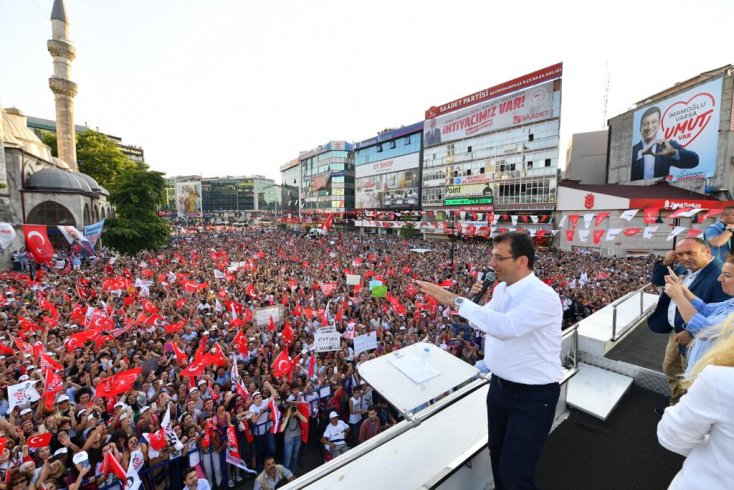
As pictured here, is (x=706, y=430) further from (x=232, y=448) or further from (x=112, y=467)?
(x=112, y=467)

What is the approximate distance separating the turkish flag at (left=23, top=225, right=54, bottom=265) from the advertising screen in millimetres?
40831

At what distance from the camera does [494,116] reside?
4116cm

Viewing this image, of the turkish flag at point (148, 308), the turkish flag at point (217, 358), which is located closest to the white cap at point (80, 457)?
the turkish flag at point (217, 358)

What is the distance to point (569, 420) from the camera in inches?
142

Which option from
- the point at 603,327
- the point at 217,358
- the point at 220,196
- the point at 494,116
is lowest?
the point at 217,358

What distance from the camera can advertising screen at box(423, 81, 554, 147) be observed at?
36.8m

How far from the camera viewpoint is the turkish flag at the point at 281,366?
7020mm

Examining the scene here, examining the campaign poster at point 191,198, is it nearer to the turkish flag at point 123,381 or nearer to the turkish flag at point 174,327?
the turkish flag at point 174,327

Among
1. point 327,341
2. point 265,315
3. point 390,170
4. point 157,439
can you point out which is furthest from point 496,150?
point 157,439

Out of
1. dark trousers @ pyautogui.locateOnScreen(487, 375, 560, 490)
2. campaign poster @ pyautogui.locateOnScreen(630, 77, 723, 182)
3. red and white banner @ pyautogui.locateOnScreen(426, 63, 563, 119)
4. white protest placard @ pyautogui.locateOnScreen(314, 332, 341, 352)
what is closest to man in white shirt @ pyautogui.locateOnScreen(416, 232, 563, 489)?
dark trousers @ pyautogui.locateOnScreen(487, 375, 560, 490)

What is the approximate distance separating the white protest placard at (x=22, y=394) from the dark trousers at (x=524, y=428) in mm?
7249

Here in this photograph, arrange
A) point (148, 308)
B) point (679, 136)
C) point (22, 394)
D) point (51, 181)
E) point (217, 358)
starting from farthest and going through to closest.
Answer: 1. point (679, 136)
2. point (51, 181)
3. point (148, 308)
4. point (217, 358)
5. point (22, 394)

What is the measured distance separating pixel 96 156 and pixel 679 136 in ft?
208

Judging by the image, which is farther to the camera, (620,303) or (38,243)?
(38,243)
